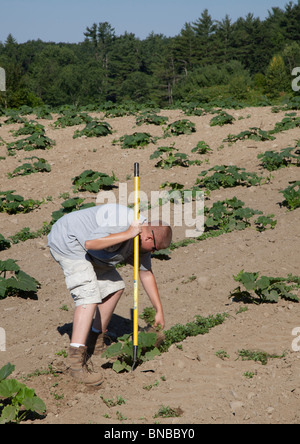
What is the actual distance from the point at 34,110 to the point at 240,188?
993cm

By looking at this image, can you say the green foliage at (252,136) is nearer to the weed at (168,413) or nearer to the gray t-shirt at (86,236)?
the gray t-shirt at (86,236)

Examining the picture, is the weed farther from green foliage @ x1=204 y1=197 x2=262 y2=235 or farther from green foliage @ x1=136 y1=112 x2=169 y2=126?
green foliage @ x1=136 y1=112 x2=169 y2=126

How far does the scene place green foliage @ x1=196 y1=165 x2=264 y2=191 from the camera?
990cm

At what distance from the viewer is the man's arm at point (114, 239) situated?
4.04 m

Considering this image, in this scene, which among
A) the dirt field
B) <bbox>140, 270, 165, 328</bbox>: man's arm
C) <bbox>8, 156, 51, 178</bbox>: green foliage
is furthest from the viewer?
<bbox>8, 156, 51, 178</bbox>: green foliage

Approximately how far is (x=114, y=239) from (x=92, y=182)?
21.6 feet

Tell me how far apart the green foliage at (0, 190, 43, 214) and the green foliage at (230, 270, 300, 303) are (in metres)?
5.28

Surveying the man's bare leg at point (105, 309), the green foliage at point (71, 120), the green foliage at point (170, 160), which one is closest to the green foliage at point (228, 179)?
the green foliage at point (170, 160)

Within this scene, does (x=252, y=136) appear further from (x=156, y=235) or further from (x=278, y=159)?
(x=156, y=235)

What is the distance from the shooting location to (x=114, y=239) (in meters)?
4.04

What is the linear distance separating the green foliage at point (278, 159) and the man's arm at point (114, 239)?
6844mm

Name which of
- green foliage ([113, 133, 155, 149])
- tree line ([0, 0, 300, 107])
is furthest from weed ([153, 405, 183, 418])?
tree line ([0, 0, 300, 107])

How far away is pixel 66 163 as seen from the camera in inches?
488
